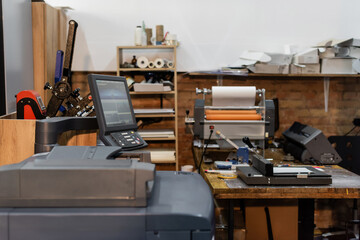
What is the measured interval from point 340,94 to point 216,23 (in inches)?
59.0

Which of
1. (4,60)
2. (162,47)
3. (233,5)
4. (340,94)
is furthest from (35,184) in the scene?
(340,94)

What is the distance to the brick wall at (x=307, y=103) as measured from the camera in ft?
13.5

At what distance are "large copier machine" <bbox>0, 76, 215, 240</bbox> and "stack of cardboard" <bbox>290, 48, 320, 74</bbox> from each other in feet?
9.20

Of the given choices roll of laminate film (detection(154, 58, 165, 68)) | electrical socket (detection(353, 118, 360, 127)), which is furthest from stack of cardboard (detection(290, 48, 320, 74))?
roll of laminate film (detection(154, 58, 165, 68))

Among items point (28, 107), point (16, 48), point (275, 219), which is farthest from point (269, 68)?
point (28, 107)

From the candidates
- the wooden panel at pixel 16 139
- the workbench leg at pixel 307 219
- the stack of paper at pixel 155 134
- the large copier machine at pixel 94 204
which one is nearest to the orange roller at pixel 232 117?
the workbench leg at pixel 307 219

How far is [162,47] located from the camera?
3.69 meters

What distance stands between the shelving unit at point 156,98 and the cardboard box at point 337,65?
1.44m

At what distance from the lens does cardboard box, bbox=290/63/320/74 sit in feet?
12.5

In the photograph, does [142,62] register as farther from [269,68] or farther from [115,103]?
[115,103]

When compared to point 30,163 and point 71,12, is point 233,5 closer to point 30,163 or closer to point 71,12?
point 71,12

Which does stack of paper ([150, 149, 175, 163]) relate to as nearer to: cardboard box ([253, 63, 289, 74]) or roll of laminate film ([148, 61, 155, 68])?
roll of laminate film ([148, 61, 155, 68])

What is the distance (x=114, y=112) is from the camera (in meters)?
2.09

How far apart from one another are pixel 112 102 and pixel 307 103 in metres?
2.66
